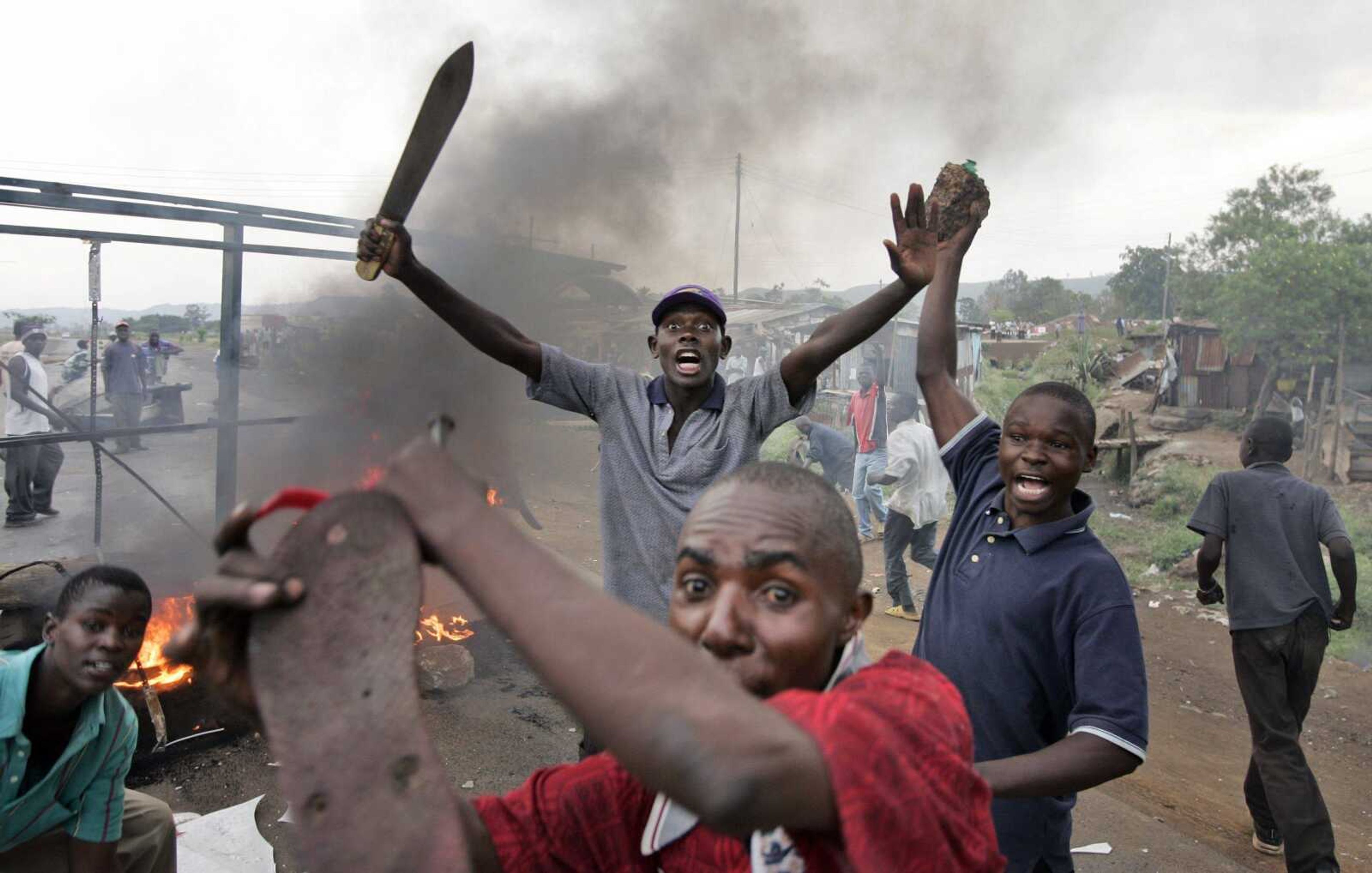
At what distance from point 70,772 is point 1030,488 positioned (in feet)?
8.73

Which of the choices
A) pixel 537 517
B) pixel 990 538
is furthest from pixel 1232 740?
pixel 537 517

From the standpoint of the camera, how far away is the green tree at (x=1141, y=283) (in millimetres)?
32188

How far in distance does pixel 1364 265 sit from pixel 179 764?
16220mm

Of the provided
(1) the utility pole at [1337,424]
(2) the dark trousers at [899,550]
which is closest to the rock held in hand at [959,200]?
(2) the dark trousers at [899,550]

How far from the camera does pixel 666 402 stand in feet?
8.87

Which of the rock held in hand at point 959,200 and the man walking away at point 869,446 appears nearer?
the rock held in hand at point 959,200

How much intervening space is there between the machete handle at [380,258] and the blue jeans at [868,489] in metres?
7.67

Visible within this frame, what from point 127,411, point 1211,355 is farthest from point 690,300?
point 1211,355

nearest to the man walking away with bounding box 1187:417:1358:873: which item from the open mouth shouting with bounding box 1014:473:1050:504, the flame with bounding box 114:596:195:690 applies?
the open mouth shouting with bounding box 1014:473:1050:504

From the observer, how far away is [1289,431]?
14.5 feet

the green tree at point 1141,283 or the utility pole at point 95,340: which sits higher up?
the green tree at point 1141,283

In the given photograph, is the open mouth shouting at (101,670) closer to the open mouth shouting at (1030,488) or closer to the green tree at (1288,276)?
the open mouth shouting at (1030,488)

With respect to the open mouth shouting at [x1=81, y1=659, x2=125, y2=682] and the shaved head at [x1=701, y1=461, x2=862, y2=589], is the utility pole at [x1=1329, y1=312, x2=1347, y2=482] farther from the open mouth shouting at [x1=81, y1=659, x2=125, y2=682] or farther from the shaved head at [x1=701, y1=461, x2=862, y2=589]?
the open mouth shouting at [x1=81, y1=659, x2=125, y2=682]

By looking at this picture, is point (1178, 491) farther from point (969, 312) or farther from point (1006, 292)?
point (1006, 292)
